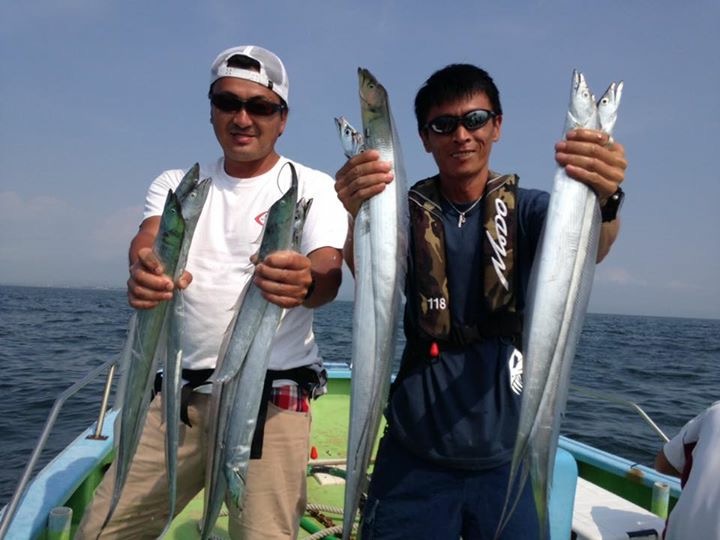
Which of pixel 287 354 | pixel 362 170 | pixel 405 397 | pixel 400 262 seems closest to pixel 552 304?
pixel 400 262

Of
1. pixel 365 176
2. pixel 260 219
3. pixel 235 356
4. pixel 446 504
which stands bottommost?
pixel 446 504

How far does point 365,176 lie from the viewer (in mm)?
2084

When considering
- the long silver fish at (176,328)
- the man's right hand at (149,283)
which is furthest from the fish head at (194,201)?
the man's right hand at (149,283)

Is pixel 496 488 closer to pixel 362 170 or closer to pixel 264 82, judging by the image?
pixel 362 170

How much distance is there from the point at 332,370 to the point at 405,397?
5.23 meters

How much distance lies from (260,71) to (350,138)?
2.68ft

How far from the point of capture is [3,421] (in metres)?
10.7

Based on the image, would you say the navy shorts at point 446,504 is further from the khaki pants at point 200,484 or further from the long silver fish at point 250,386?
the long silver fish at point 250,386

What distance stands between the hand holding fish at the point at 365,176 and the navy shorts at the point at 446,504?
1301 mm

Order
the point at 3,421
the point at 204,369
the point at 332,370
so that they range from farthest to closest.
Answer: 1. the point at 3,421
2. the point at 332,370
3. the point at 204,369

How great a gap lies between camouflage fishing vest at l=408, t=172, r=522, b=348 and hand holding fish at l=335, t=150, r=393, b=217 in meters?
0.70

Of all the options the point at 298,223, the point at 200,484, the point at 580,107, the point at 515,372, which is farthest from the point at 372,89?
the point at 200,484

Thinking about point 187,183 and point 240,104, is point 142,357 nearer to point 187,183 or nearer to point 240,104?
point 187,183

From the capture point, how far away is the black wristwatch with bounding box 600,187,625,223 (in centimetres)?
216
